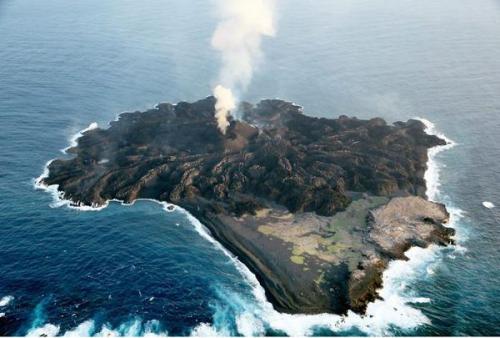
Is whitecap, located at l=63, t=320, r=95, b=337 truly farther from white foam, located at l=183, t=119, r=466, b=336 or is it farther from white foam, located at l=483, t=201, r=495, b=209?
white foam, located at l=483, t=201, r=495, b=209

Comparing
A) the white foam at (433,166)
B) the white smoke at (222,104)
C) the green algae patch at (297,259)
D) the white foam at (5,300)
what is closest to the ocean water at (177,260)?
the white foam at (5,300)

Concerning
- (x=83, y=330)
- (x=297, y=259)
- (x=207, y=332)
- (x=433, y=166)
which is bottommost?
(x=83, y=330)

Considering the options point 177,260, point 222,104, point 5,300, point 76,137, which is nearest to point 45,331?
point 5,300

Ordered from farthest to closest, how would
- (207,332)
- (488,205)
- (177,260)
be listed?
1. (488,205)
2. (177,260)
3. (207,332)

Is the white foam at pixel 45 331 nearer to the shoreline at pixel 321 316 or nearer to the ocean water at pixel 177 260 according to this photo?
the ocean water at pixel 177 260

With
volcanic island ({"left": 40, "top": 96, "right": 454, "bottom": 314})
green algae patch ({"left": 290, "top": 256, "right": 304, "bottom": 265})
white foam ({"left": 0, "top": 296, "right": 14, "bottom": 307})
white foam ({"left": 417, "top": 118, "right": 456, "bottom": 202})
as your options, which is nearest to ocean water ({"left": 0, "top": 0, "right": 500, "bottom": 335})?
white foam ({"left": 0, "top": 296, "right": 14, "bottom": 307})

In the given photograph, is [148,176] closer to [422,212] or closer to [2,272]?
[2,272]

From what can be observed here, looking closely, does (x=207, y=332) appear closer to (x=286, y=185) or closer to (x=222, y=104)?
(x=286, y=185)

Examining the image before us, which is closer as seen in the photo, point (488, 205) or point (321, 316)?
point (321, 316)
